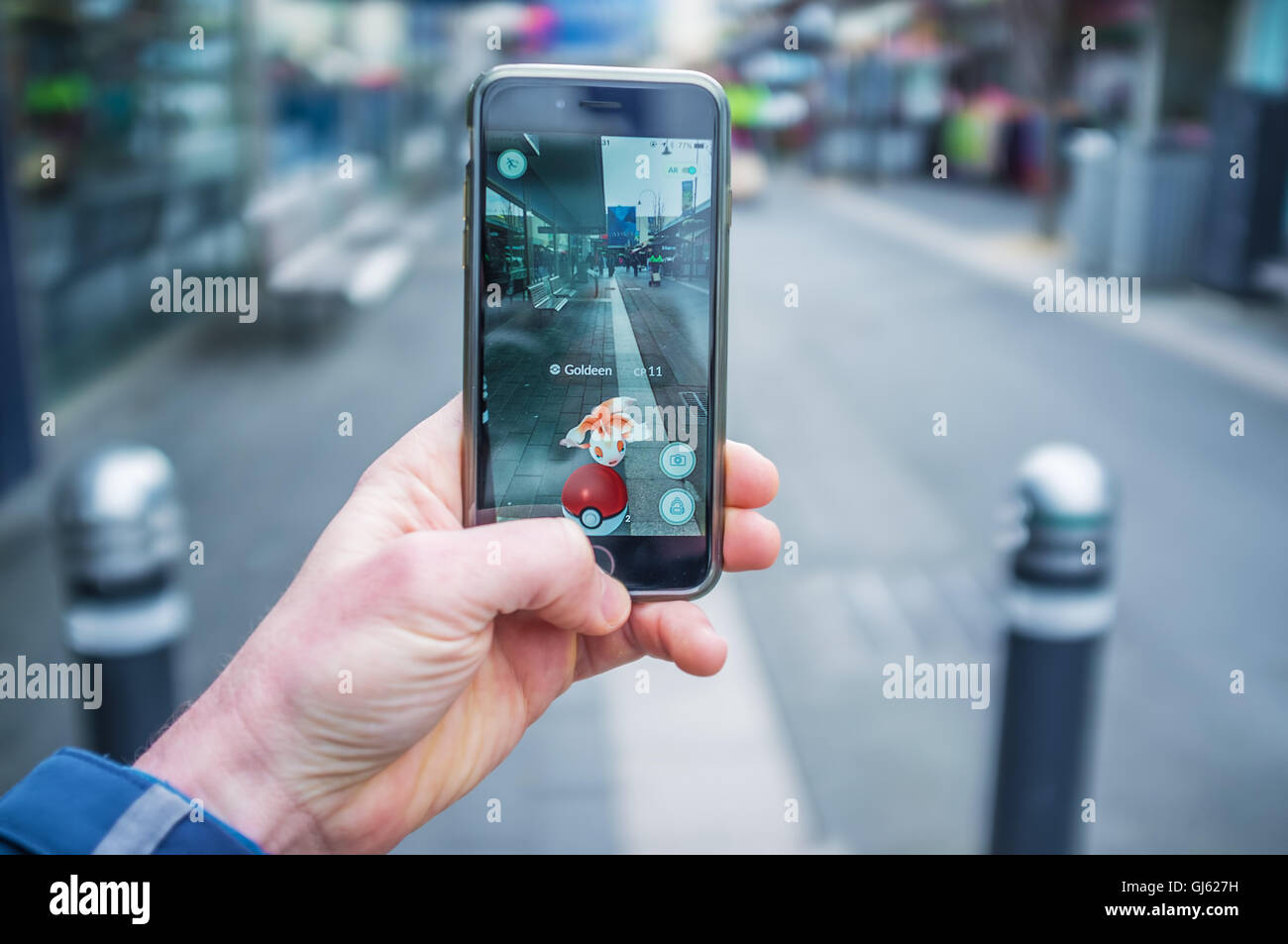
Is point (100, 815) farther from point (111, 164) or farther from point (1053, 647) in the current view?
point (111, 164)

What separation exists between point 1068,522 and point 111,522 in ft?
6.20

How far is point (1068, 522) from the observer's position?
8.06ft

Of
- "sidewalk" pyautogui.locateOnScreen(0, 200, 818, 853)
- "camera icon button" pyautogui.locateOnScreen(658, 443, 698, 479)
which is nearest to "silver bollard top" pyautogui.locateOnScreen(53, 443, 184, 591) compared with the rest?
"sidewalk" pyautogui.locateOnScreen(0, 200, 818, 853)

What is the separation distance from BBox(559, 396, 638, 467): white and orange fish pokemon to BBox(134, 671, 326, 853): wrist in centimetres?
43

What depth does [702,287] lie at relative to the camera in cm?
125

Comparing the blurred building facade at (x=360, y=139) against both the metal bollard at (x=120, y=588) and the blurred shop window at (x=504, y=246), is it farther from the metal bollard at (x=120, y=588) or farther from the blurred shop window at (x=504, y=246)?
the metal bollard at (x=120, y=588)

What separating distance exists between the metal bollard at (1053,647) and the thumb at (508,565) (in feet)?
4.95

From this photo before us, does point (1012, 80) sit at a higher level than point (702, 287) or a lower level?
higher

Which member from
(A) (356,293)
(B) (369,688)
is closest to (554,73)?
(B) (369,688)

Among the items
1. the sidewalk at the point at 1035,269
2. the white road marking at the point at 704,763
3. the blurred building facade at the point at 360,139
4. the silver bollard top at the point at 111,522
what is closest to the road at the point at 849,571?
the white road marking at the point at 704,763

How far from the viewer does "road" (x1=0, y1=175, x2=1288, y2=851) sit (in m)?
3.54

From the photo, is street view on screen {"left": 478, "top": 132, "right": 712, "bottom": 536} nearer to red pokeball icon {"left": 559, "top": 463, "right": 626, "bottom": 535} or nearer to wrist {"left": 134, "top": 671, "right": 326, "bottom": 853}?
red pokeball icon {"left": 559, "top": 463, "right": 626, "bottom": 535}
